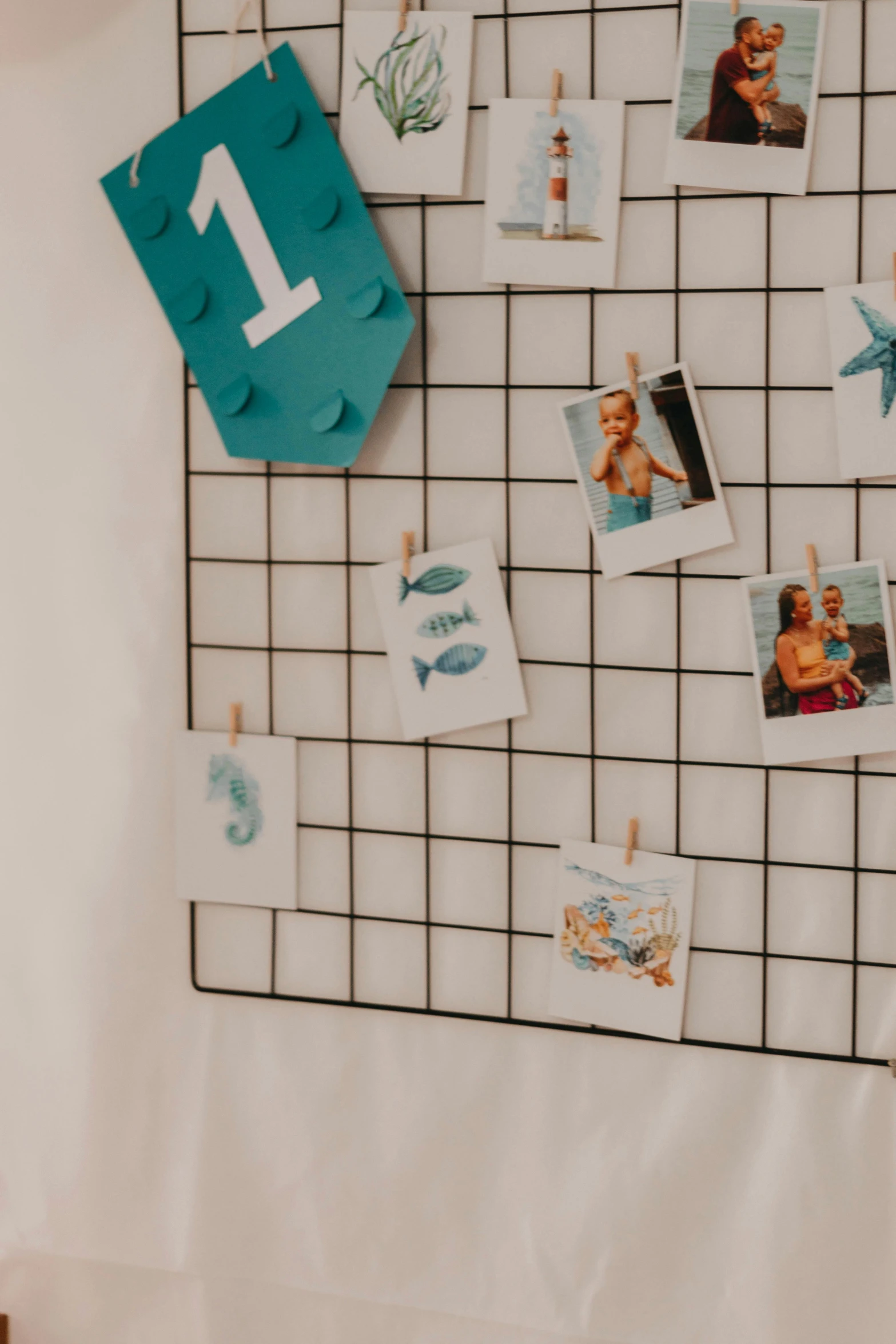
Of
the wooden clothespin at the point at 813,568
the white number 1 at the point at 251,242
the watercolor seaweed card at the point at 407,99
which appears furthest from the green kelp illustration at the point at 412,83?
the wooden clothespin at the point at 813,568

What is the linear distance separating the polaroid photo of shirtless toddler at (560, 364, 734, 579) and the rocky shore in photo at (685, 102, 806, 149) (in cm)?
18

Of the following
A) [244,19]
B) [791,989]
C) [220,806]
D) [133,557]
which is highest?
[244,19]

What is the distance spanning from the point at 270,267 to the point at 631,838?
59cm

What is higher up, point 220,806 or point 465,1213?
point 220,806

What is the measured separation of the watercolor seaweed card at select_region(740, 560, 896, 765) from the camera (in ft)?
2.77

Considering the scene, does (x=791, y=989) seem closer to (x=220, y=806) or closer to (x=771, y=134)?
(x=220, y=806)

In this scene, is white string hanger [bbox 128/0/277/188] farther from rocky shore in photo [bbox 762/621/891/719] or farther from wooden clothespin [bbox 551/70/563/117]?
rocky shore in photo [bbox 762/621/891/719]

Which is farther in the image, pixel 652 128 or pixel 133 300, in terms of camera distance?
pixel 133 300

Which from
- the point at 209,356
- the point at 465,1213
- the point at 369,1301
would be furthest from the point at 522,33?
the point at 369,1301

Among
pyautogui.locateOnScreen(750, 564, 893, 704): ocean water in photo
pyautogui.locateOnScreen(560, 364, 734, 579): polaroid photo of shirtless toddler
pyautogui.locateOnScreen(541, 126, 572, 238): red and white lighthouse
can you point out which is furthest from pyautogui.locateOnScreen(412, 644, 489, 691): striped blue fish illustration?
pyautogui.locateOnScreen(541, 126, 572, 238): red and white lighthouse

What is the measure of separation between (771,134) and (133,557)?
2.20 feet

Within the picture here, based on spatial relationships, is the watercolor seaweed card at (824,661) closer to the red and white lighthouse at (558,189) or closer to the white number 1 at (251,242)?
the red and white lighthouse at (558,189)

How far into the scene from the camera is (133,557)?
1.01 metres

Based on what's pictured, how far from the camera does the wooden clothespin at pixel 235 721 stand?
0.98 m
